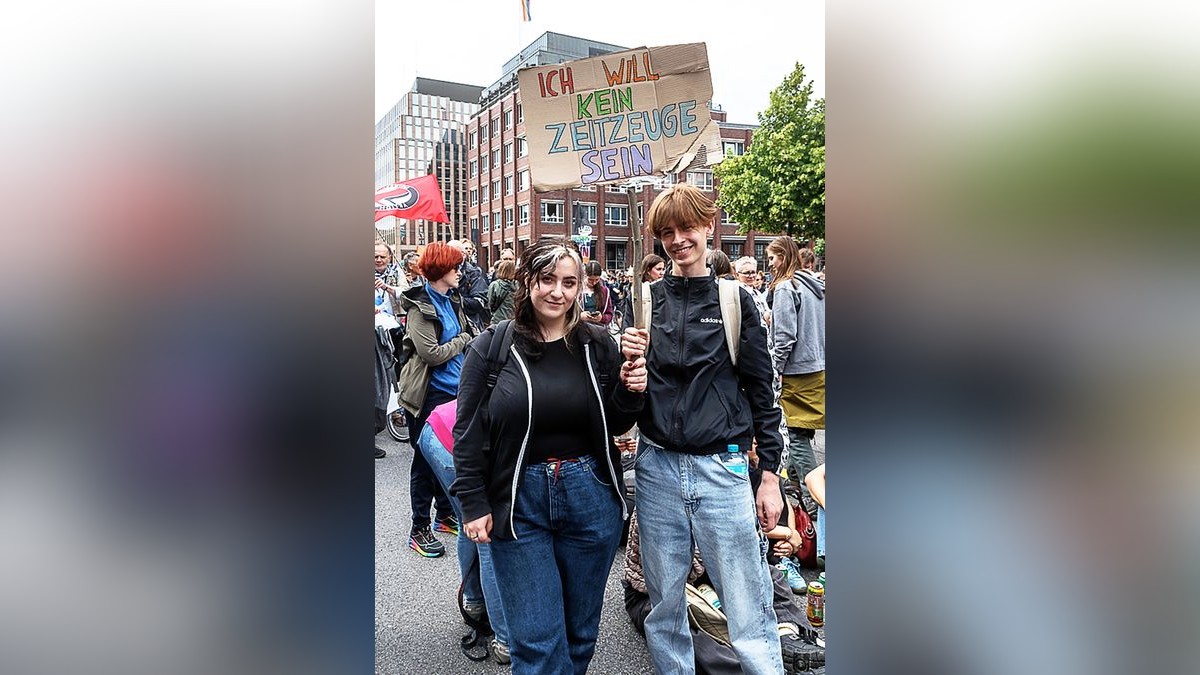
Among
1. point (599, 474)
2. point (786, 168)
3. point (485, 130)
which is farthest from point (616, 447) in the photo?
point (485, 130)

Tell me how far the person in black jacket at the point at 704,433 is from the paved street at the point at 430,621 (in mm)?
988

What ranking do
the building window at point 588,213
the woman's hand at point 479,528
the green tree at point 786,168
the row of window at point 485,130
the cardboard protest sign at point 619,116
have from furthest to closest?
1. the row of window at point 485,130
2. the building window at point 588,213
3. the green tree at point 786,168
4. the cardboard protest sign at point 619,116
5. the woman's hand at point 479,528

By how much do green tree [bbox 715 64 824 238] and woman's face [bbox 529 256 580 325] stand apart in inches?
1234

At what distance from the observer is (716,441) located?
7.79 feet

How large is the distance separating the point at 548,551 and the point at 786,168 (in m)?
33.5

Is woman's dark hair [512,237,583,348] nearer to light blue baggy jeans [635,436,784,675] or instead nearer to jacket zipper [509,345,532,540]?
jacket zipper [509,345,532,540]

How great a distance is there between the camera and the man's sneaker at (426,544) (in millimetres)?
4523

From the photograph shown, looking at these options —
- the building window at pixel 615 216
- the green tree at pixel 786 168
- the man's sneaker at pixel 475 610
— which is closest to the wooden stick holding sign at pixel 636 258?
the man's sneaker at pixel 475 610

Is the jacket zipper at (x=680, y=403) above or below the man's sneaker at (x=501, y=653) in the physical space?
above

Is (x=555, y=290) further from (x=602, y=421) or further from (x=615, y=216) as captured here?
(x=615, y=216)

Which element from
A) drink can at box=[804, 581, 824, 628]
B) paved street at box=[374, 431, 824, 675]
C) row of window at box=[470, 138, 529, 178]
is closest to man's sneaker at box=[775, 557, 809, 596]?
paved street at box=[374, 431, 824, 675]

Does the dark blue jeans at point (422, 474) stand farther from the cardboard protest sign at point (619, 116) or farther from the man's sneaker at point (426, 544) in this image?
the cardboard protest sign at point (619, 116)
